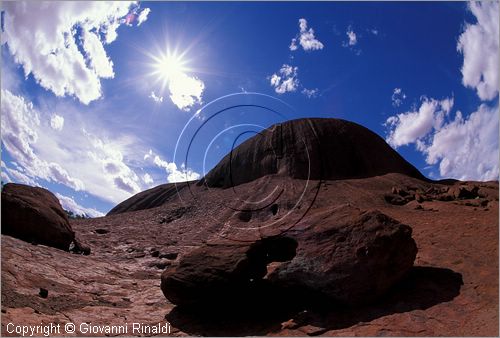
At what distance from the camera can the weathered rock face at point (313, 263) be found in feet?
28.3

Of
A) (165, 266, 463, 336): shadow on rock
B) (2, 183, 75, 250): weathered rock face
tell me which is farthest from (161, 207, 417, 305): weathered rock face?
(2, 183, 75, 250): weathered rock face

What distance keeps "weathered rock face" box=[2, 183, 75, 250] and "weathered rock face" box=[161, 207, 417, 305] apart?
7327 millimetres

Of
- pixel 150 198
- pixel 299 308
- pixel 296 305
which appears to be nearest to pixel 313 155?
pixel 296 305

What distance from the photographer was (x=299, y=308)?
9375 millimetres

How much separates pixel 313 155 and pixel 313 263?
29.7 meters

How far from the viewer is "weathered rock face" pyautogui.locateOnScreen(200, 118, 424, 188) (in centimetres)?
3641

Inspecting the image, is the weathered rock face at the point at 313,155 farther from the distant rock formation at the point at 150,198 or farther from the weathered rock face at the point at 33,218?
the weathered rock face at the point at 33,218

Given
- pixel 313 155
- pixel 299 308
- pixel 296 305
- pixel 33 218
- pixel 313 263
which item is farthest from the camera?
pixel 313 155

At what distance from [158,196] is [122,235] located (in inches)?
1225

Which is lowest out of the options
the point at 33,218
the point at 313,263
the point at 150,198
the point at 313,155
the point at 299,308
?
the point at 299,308

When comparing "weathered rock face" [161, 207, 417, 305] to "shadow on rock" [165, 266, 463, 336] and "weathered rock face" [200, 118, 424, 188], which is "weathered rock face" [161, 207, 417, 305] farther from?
"weathered rock face" [200, 118, 424, 188]

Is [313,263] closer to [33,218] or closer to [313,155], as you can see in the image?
[33,218]

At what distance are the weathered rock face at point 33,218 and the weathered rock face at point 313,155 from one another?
77.4 feet

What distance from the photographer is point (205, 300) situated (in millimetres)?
9836
